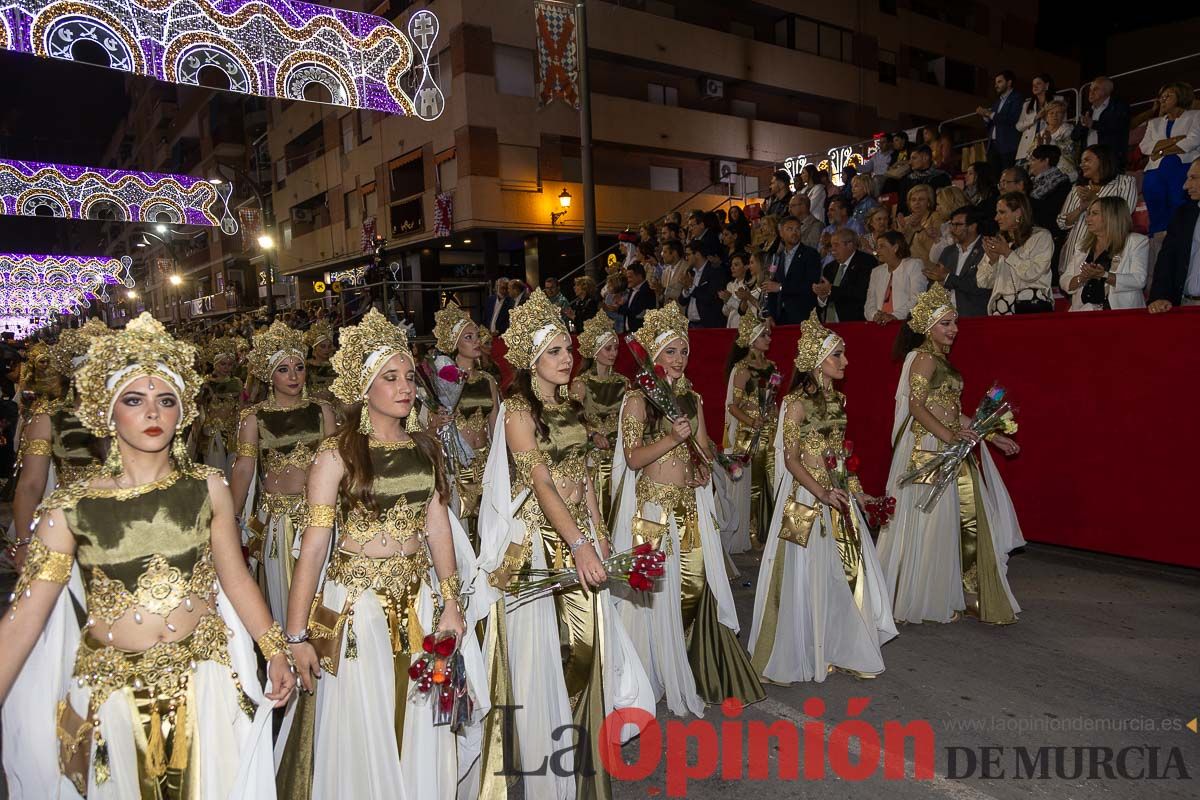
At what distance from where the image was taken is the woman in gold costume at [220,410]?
860 centimetres

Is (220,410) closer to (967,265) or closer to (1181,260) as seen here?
(967,265)

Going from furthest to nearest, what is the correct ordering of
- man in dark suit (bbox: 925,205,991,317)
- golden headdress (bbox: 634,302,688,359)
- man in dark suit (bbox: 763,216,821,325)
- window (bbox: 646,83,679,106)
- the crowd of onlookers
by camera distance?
window (bbox: 646,83,679,106), man in dark suit (bbox: 763,216,821,325), man in dark suit (bbox: 925,205,991,317), the crowd of onlookers, golden headdress (bbox: 634,302,688,359)

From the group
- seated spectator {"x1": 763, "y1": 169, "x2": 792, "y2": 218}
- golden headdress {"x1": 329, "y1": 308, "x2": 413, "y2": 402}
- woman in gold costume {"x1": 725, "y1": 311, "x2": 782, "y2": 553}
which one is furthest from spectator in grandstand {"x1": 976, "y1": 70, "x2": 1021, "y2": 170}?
golden headdress {"x1": 329, "y1": 308, "x2": 413, "y2": 402}

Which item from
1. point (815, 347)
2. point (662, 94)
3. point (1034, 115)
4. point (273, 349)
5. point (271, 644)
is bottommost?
point (271, 644)

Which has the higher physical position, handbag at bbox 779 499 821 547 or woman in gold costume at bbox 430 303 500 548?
woman in gold costume at bbox 430 303 500 548

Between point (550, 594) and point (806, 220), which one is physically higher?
point (806, 220)

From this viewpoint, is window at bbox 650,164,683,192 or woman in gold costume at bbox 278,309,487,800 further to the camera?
window at bbox 650,164,683,192

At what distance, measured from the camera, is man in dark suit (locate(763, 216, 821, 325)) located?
31.6 ft

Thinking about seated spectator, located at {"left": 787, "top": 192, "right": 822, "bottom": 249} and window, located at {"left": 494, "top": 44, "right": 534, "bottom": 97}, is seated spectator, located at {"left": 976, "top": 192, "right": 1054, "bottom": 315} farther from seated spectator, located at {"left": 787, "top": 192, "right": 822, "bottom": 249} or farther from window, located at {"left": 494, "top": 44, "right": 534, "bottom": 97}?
window, located at {"left": 494, "top": 44, "right": 534, "bottom": 97}

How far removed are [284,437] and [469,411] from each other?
1.85 metres

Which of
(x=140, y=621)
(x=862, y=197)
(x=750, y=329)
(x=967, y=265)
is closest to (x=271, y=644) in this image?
(x=140, y=621)

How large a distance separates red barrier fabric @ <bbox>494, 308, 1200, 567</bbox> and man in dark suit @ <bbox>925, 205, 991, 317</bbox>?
26.9 inches

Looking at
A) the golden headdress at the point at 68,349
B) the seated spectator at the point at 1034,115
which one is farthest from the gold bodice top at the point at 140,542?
the seated spectator at the point at 1034,115

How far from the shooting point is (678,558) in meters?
4.59
